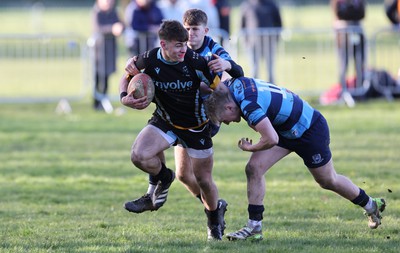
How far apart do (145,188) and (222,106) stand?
3.75 meters

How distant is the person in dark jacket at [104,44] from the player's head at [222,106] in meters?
11.1

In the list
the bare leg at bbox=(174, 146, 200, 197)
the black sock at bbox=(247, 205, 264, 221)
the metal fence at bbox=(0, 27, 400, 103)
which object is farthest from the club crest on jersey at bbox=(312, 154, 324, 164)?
the metal fence at bbox=(0, 27, 400, 103)

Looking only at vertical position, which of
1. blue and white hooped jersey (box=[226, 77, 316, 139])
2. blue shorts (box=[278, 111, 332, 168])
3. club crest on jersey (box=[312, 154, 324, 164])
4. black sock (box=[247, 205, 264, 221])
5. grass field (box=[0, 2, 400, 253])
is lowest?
grass field (box=[0, 2, 400, 253])

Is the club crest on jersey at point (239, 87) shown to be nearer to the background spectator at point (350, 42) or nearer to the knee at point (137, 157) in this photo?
the knee at point (137, 157)

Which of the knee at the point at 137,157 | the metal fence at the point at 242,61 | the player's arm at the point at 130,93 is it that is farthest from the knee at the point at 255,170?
the metal fence at the point at 242,61

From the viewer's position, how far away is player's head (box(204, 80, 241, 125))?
738 centimetres

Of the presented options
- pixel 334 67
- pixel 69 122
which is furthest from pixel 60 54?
pixel 69 122

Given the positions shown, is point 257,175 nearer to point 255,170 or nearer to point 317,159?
point 255,170

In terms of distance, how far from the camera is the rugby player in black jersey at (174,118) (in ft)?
25.1

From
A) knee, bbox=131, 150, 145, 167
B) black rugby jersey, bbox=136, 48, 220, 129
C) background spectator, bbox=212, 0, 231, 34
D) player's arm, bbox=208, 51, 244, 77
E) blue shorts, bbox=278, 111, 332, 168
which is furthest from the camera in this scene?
background spectator, bbox=212, 0, 231, 34

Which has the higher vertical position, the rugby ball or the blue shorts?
the rugby ball

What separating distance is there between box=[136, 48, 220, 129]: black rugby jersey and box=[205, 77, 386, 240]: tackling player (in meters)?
0.27

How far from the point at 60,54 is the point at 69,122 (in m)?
9.11

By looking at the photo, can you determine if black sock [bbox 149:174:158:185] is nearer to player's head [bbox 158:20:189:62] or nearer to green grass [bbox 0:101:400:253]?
green grass [bbox 0:101:400:253]
